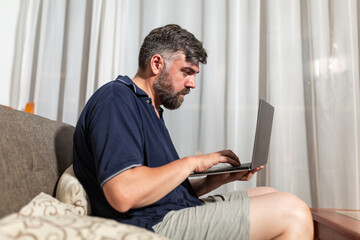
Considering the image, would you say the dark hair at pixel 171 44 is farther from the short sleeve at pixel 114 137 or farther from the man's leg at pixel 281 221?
the man's leg at pixel 281 221

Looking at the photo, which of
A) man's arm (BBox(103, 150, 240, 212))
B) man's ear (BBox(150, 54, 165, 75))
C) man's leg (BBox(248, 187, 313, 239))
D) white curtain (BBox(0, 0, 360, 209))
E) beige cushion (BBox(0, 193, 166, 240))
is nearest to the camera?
beige cushion (BBox(0, 193, 166, 240))

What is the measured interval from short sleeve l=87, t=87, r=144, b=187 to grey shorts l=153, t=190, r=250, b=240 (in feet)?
0.68

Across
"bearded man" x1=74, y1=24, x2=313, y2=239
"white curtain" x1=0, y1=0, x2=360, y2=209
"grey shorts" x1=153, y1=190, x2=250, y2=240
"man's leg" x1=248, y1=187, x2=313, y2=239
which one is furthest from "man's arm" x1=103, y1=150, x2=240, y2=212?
"white curtain" x1=0, y1=0, x2=360, y2=209

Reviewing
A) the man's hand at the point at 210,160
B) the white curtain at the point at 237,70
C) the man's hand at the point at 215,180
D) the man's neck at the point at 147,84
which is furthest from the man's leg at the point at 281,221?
the white curtain at the point at 237,70

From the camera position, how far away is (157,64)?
1347 millimetres

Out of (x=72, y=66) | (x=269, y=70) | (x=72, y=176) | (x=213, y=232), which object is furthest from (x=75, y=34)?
(x=213, y=232)

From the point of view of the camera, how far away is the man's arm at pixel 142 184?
2.85 ft

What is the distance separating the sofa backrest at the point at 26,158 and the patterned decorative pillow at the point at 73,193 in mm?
71

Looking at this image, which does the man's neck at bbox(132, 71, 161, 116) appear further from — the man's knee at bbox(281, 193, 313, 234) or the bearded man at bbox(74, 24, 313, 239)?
the man's knee at bbox(281, 193, 313, 234)

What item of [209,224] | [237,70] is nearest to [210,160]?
[209,224]

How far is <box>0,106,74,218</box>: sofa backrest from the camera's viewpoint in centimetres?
92

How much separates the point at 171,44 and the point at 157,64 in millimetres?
96

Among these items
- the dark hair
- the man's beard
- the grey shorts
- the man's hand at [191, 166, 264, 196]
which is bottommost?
the grey shorts

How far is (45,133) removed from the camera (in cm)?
119
